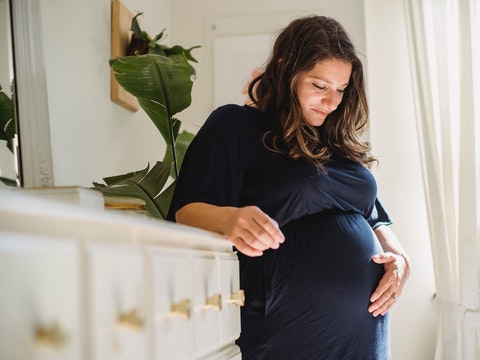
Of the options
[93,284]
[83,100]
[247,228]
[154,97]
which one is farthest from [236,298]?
[83,100]

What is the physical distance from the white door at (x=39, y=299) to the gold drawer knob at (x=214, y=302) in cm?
39

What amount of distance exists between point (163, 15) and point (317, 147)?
1.68 m

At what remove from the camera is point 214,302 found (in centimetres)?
85

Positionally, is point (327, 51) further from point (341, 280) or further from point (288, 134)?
point (341, 280)

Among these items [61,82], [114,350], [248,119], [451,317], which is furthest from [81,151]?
[451,317]

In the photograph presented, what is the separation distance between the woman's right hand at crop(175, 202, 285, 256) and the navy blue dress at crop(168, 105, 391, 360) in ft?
0.52

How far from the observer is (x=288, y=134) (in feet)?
4.40

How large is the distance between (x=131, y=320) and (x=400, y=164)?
2.34 meters

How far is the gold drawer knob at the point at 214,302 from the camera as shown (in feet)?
2.73

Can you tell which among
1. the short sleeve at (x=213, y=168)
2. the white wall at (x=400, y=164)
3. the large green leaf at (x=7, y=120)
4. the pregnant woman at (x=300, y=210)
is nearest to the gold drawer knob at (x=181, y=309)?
the pregnant woman at (x=300, y=210)

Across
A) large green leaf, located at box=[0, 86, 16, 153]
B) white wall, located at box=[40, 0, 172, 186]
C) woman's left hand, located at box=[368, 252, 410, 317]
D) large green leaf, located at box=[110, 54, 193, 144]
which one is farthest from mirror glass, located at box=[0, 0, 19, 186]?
woman's left hand, located at box=[368, 252, 410, 317]

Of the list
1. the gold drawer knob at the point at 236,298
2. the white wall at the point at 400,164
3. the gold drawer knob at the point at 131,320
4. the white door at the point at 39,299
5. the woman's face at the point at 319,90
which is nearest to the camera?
the white door at the point at 39,299

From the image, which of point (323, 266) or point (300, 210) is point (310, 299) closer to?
point (323, 266)

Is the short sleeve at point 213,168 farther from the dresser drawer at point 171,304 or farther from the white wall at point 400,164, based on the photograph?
the white wall at point 400,164
